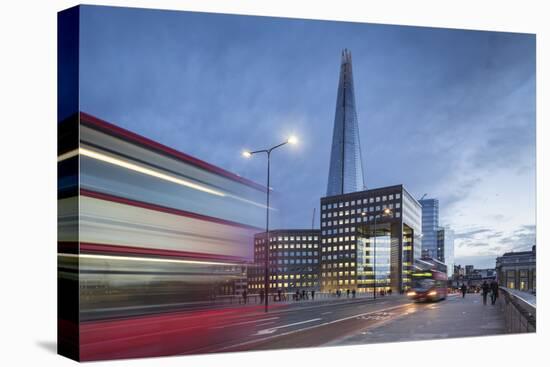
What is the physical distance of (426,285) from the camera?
31.3m

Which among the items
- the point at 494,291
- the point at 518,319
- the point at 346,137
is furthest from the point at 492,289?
the point at 346,137

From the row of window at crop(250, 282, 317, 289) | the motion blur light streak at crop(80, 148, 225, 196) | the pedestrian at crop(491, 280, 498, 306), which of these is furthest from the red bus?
the motion blur light streak at crop(80, 148, 225, 196)

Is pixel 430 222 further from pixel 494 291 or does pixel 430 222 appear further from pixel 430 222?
pixel 494 291

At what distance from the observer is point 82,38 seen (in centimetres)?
1392

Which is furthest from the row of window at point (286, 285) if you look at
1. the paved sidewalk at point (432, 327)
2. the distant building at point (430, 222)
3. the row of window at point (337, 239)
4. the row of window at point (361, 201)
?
the distant building at point (430, 222)

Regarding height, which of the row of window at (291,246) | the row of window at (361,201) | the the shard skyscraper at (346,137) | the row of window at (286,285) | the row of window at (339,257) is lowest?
the row of window at (286,285)

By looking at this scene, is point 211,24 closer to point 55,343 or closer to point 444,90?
point 444,90

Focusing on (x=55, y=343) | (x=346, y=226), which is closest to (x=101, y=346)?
(x=55, y=343)

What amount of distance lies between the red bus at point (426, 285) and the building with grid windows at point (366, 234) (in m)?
0.67

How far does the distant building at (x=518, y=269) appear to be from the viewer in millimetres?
21000

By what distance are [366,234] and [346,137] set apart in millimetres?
12177

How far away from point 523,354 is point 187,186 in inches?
415

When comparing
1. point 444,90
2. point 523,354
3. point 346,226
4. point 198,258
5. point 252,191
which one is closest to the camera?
point 198,258

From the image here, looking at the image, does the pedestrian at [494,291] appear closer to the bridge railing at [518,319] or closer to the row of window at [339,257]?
the bridge railing at [518,319]
